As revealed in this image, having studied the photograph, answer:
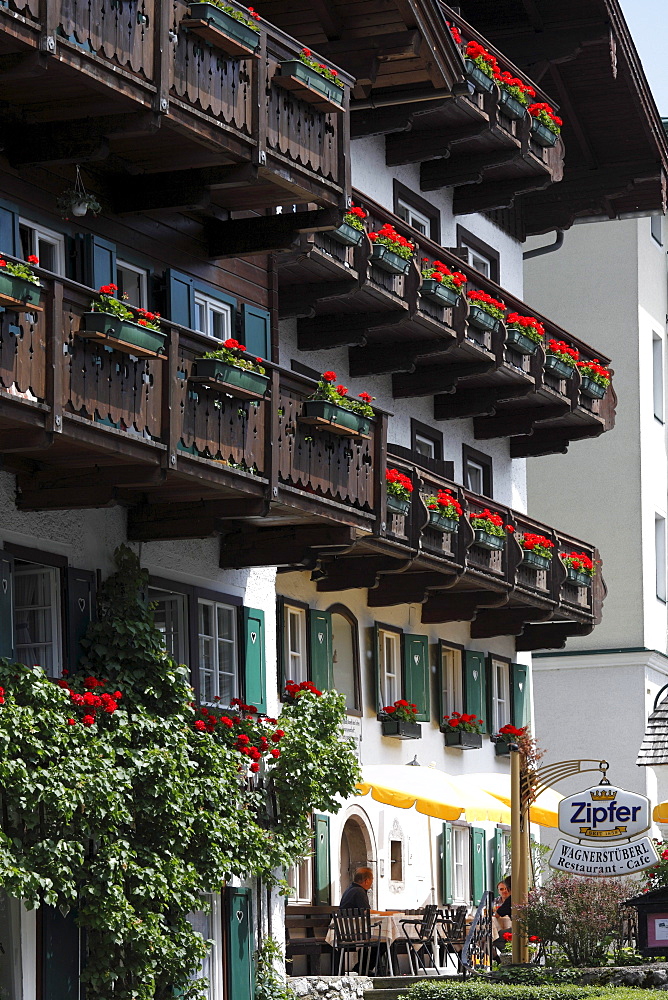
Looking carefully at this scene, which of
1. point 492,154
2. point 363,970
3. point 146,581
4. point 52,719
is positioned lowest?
point 363,970

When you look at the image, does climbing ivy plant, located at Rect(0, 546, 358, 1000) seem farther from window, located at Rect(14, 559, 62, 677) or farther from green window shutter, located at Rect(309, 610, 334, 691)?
green window shutter, located at Rect(309, 610, 334, 691)

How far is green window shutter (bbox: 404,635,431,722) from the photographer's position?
25.4 m

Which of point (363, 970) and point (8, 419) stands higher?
point (8, 419)

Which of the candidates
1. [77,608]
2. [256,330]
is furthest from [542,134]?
[77,608]

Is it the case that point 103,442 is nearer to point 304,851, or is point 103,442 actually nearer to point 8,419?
point 8,419

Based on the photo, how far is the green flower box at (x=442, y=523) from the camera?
23000 mm

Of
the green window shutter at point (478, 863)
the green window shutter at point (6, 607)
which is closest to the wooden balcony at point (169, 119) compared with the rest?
the green window shutter at point (6, 607)

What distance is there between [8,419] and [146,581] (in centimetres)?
380

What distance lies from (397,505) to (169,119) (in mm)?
6693

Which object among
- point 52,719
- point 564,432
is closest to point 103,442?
point 52,719

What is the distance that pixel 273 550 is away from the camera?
63.5ft

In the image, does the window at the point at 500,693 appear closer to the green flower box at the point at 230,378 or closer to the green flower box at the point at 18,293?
the green flower box at the point at 230,378

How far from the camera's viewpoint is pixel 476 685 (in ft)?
91.0

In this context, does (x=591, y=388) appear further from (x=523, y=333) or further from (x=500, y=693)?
(x=500, y=693)
